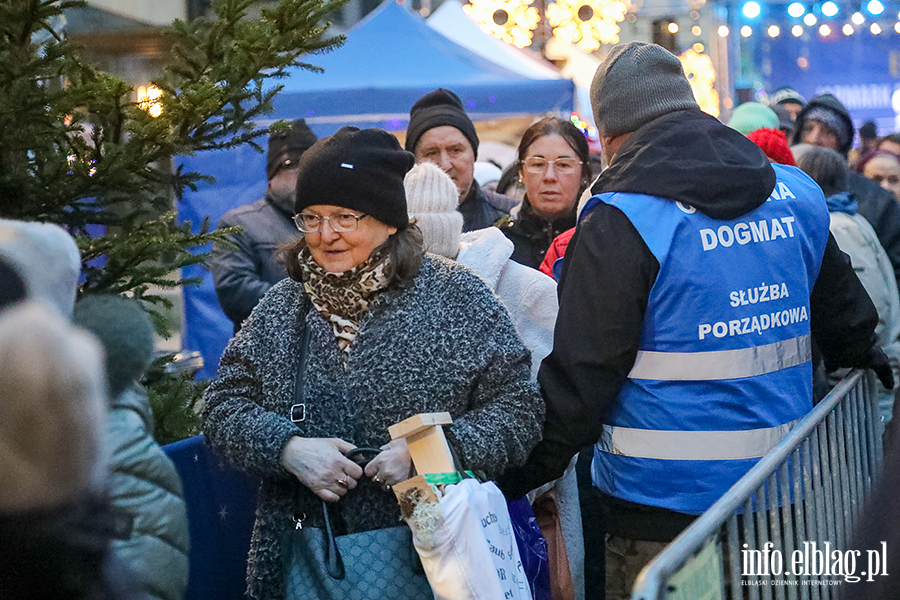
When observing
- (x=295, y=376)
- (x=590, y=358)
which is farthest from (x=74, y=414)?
(x=590, y=358)

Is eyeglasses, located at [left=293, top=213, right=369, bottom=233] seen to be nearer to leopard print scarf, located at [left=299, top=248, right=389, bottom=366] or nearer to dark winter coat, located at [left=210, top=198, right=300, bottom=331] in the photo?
leopard print scarf, located at [left=299, top=248, right=389, bottom=366]

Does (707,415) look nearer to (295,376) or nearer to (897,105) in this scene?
(295,376)

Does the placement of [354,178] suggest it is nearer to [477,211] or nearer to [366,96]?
[477,211]

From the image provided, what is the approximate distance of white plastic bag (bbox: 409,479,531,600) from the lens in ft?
9.03

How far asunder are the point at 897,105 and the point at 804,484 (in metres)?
18.1

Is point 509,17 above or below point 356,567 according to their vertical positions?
below

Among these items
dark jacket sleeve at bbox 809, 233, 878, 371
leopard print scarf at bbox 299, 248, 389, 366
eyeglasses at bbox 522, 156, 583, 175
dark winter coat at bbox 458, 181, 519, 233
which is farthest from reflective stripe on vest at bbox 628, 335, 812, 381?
dark winter coat at bbox 458, 181, 519, 233

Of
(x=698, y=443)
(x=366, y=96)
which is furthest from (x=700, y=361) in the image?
(x=366, y=96)

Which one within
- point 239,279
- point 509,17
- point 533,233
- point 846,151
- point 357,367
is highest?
point 357,367

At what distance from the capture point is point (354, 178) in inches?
129

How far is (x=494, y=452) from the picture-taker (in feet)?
10.2

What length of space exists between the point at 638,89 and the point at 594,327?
2.70 ft

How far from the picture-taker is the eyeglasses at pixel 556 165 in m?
5.22

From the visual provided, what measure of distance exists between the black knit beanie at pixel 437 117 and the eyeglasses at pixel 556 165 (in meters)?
0.53
